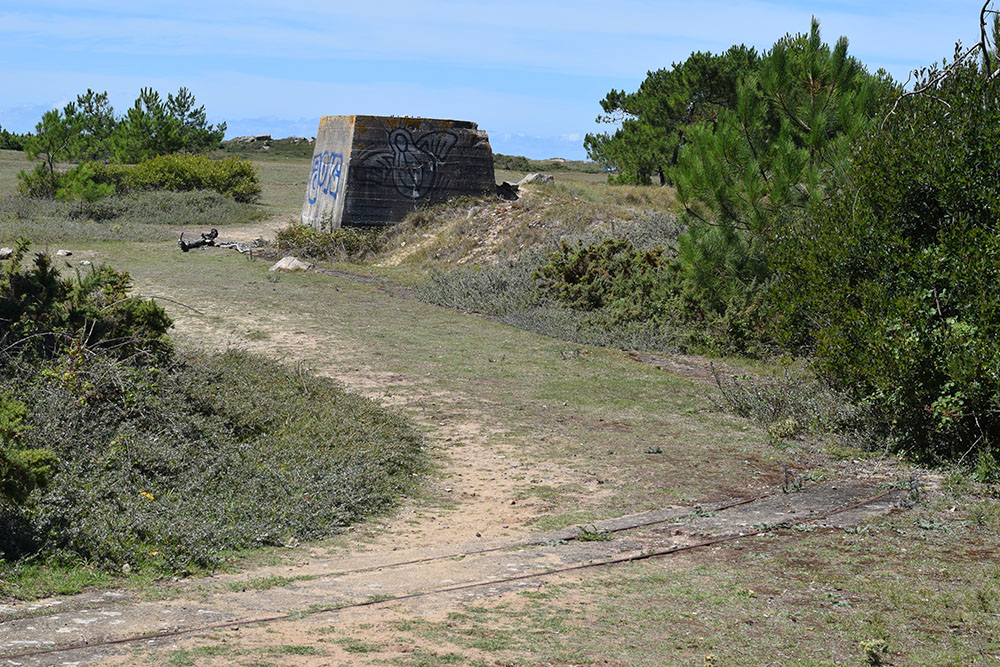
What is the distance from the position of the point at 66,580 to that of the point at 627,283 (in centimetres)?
1021

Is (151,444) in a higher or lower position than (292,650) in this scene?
higher

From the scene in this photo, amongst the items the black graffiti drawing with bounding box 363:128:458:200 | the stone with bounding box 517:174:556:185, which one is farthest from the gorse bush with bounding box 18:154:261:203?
the black graffiti drawing with bounding box 363:128:458:200

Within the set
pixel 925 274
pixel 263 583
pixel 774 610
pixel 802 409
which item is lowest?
pixel 263 583

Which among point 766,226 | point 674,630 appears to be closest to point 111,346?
point 674,630

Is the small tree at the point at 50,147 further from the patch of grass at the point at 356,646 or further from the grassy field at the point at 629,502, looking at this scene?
the patch of grass at the point at 356,646

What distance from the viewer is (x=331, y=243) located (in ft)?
67.9

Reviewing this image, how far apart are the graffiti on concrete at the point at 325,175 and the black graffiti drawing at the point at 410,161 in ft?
2.50

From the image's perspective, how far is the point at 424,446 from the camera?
8.05m

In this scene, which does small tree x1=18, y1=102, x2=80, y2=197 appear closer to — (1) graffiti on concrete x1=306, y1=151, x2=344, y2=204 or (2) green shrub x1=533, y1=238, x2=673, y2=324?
(1) graffiti on concrete x1=306, y1=151, x2=344, y2=204

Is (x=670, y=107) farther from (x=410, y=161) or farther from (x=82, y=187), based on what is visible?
(x=82, y=187)

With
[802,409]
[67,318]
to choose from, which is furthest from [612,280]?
[67,318]

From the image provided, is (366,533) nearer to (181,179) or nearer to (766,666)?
(766,666)

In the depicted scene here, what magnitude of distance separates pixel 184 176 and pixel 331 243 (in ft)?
39.3

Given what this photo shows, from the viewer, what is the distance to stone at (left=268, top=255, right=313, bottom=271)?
18750 mm
